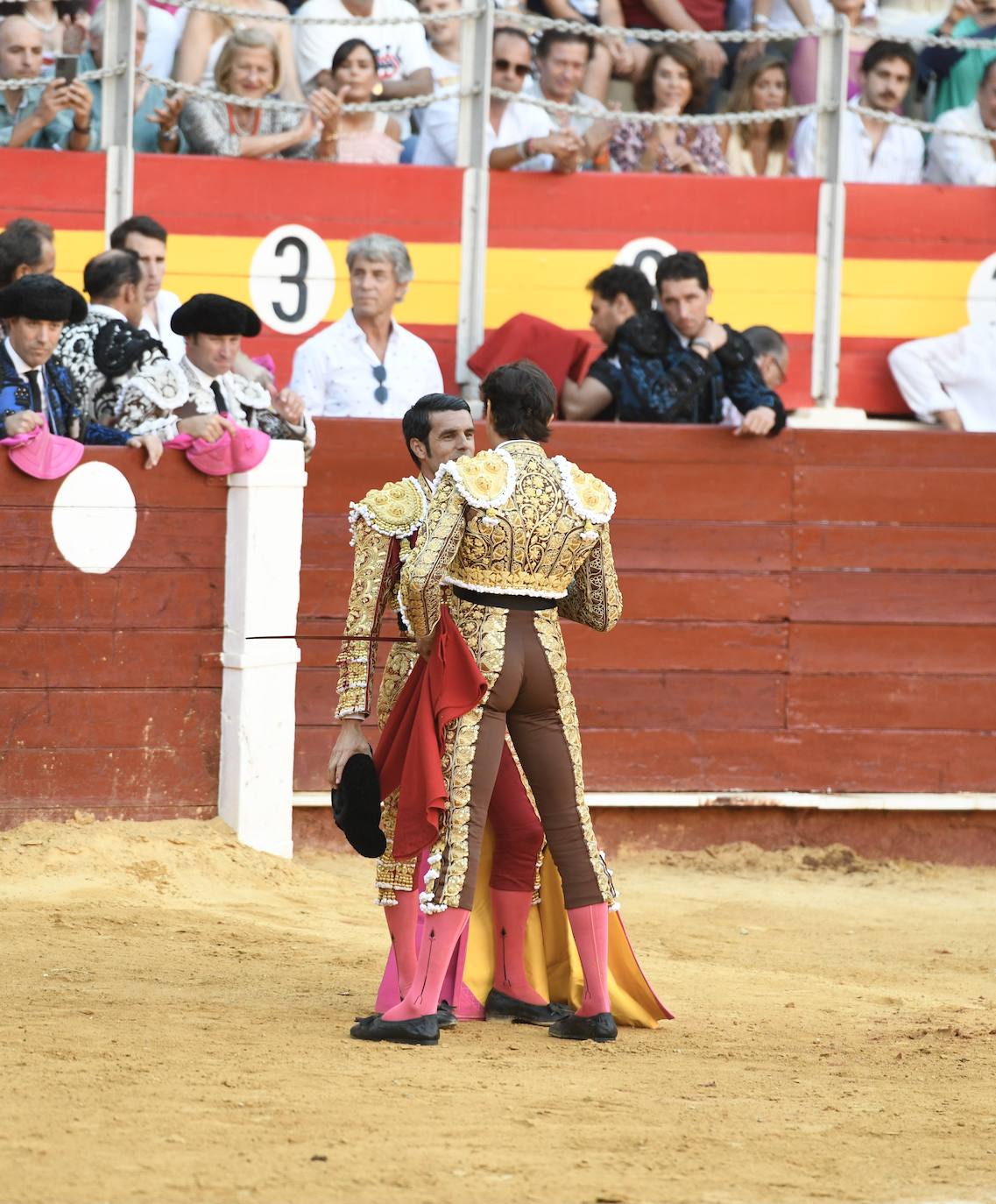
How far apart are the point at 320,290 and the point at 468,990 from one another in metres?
3.53

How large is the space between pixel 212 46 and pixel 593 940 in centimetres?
430

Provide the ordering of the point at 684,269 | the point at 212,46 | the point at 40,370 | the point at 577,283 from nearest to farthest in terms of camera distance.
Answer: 1. the point at 40,370
2. the point at 684,269
3. the point at 212,46
4. the point at 577,283

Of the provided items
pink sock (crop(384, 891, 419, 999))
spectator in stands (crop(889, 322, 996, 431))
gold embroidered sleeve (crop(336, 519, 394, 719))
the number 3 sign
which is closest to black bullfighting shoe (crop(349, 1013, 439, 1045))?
pink sock (crop(384, 891, 419, 999))

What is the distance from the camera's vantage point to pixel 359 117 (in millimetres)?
7484

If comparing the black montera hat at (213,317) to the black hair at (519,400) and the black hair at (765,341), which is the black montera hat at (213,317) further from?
the black hair at (765,341)

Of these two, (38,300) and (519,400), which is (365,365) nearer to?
(38,300)

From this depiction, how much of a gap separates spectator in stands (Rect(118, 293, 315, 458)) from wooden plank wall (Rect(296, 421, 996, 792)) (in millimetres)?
605

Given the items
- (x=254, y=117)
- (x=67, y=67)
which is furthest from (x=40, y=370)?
(x=254, y=117)

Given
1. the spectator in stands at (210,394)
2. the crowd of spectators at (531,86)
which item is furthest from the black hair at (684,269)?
the spectator in stands at (210,394)

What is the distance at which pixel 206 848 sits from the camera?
606 cm

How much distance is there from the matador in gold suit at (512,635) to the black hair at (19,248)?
2138mm

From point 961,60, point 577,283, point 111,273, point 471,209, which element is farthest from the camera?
point 961,60

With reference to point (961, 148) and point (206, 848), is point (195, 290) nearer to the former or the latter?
point (206, 848)

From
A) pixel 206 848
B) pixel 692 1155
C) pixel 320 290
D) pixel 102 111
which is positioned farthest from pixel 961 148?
pixel 692 1155
